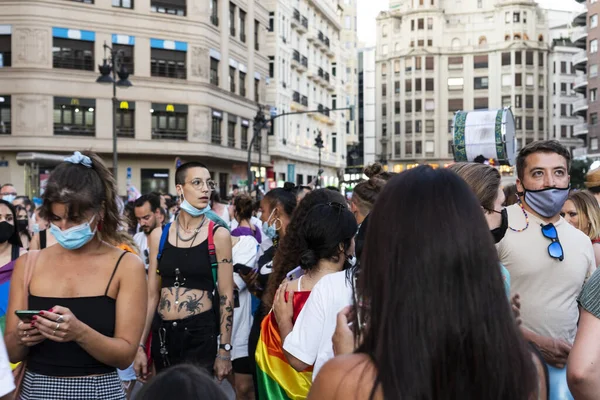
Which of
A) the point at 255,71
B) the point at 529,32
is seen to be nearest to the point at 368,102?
the point at 529,32

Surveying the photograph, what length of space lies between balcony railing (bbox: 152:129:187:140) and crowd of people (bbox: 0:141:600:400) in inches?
1294

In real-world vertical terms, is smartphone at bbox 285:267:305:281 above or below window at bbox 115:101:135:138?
below

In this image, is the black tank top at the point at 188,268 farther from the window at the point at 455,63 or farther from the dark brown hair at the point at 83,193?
the window at the point at 455,63

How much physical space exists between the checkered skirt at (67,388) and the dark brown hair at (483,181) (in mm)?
2318

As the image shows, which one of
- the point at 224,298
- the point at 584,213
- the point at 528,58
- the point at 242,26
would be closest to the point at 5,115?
the point at 242,26

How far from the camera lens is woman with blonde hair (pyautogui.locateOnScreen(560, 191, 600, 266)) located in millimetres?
6133

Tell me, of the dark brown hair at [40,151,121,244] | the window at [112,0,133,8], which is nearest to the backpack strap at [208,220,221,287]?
the dark brown hair at [40,151,121,244]

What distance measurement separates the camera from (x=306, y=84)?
208 feet

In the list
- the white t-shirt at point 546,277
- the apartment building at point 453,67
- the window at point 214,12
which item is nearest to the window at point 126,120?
the window at point 214,12

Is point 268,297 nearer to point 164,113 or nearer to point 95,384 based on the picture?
point 95,384

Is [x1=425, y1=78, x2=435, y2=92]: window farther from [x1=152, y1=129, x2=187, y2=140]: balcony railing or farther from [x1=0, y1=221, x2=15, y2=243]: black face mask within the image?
[x1=0, y1=221, x2=15, y2=243]: black face mask

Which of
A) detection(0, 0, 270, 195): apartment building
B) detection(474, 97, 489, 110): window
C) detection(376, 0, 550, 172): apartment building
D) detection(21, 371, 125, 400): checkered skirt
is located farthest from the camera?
detection(474, 97, 489, 110): window

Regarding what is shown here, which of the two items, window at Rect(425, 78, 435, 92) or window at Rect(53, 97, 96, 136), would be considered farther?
window at Rect(425, 78, 435, 92)

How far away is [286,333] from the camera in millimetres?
3887
